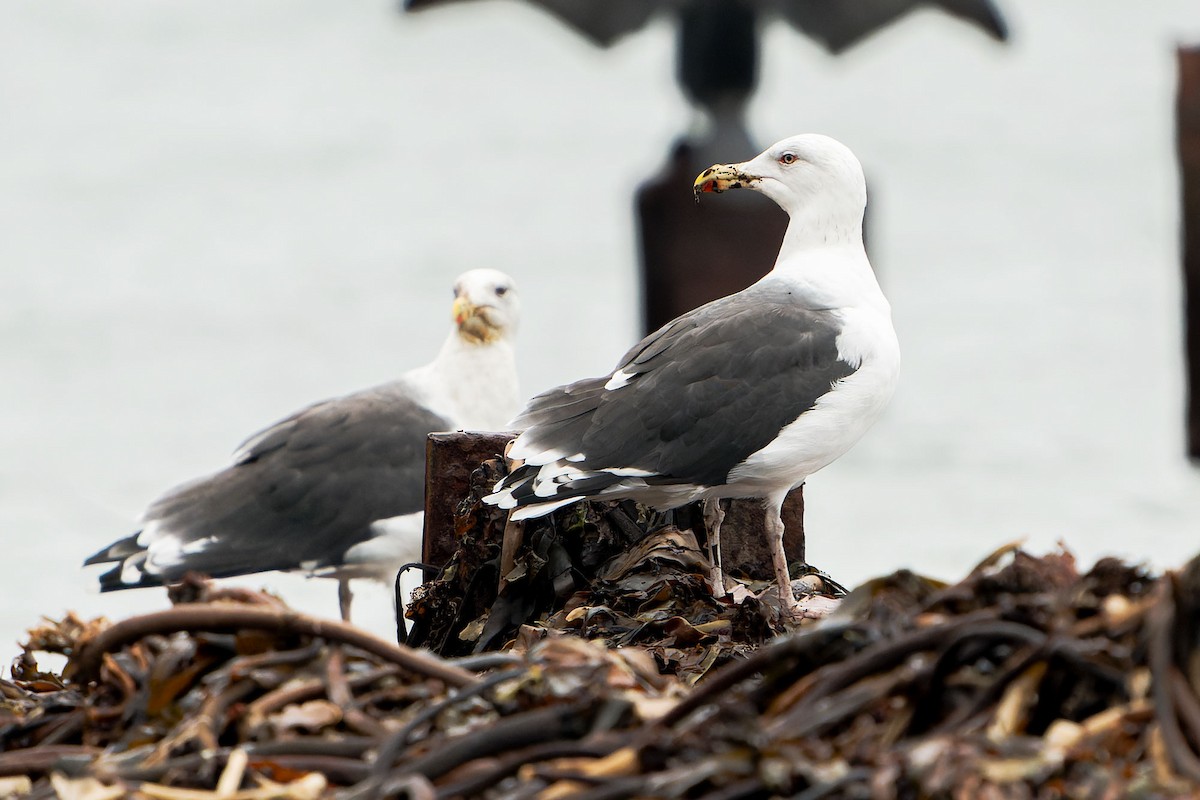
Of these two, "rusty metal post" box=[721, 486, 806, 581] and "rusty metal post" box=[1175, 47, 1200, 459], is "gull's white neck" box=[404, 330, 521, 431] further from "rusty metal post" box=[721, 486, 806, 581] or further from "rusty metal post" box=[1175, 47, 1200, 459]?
"rusty metal post" box=[1175, 47, 1200, 459]

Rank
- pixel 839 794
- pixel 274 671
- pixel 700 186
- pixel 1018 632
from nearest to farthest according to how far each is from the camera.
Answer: pixel 839 794
pixel 1018 632
pixel 274 671
pixel 700 186

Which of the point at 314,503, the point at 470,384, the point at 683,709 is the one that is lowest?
the point at 314,503

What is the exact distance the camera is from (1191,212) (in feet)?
14.6

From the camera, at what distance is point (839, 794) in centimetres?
121

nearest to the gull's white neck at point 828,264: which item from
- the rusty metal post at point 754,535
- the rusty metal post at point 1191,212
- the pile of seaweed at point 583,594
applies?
the rusty metal post at point 754,535

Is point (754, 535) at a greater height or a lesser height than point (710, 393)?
lesser

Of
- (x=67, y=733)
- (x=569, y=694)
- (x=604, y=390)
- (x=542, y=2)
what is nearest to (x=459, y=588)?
(x=604, y=390)

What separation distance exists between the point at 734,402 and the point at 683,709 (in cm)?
267

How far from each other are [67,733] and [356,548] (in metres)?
4.68

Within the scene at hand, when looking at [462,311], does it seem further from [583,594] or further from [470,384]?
[583,594]

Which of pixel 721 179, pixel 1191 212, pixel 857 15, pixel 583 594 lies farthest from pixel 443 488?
pixel 1191 212

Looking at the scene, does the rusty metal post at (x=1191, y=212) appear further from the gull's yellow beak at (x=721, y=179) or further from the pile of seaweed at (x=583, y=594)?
the pile of seaweed at (x=583, y=594)

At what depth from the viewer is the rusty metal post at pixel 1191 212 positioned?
14.2 ft

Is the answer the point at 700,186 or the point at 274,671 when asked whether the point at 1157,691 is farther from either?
the point at 700,186
